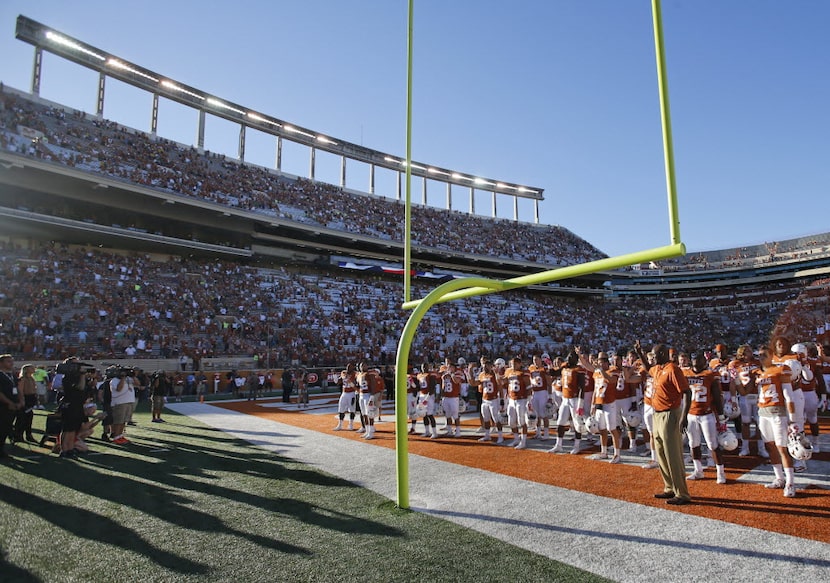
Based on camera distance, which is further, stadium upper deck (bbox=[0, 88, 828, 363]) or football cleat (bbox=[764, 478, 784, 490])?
stadium upper deck (bbox=[0, 88, 828, 363])

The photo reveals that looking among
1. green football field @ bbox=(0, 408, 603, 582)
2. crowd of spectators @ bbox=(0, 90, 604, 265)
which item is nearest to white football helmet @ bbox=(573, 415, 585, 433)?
green football field @ bbox=(0, 408, 603, 582)

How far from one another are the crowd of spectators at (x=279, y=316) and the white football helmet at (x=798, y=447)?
70.7ft

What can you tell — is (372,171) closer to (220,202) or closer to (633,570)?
(220,202)

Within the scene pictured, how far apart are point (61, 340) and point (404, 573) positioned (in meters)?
21.0

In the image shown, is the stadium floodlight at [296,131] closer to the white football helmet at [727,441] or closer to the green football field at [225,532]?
the green football field at [225,532]

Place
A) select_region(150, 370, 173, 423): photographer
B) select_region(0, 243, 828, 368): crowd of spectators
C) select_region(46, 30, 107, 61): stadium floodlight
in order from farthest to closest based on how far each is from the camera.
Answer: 1. select_region(46, 30, 107, 61): stadium floodlight
2. select_region(0, 243, 828, 368): crowd of spectators
3. select_region(150, 370, 173, 423): photographer

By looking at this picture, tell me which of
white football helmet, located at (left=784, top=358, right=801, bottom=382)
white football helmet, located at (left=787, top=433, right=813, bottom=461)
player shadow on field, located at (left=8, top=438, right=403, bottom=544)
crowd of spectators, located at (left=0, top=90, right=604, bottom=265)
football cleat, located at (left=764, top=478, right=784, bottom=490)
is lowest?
player shadow on field, located at (left=8, top=438, right=403, bottom=544)

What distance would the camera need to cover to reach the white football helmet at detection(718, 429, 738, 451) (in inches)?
236

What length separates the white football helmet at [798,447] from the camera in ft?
17.2

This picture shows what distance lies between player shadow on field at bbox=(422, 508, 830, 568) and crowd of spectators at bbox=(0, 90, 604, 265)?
2689cm

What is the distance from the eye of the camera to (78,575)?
3.84m

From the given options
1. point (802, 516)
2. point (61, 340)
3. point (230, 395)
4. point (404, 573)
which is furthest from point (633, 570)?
point (61, 340)

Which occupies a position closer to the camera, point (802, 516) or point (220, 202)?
point (802, 516)

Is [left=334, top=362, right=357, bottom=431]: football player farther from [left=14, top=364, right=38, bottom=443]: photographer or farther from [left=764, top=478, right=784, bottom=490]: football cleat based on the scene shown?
[left=764, top=478, right=784, bottom=490]: football cleat
